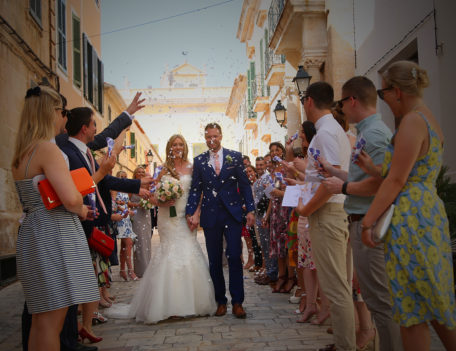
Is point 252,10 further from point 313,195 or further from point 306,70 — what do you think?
point 313,195

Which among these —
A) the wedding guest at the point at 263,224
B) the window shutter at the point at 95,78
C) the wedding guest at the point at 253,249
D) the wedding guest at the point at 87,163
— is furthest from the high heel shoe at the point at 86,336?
the window shutter at the point at 95,78

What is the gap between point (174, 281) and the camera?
5.71 metres

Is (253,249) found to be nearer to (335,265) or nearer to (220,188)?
(220,188)

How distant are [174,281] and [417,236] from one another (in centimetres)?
380

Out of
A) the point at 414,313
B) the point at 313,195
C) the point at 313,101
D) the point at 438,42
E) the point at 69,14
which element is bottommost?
the point at 414,313

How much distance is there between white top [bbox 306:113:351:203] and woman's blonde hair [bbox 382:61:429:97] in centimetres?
88

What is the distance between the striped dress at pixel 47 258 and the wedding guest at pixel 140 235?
6125 millimetres

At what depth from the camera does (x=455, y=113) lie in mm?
6480

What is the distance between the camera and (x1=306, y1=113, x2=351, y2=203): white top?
11.4 feet

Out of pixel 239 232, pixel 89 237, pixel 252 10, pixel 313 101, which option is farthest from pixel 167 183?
pixel 252 10

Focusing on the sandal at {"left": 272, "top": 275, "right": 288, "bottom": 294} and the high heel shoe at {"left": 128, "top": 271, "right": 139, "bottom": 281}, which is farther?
the high heel shoe at {"left": 128, "top": 271, "right": 139, "bottom": 281}

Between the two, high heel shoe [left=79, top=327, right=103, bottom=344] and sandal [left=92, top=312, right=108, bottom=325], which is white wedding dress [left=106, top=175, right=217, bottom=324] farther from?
high heel shoe [left=79, top=327, right=103, bottom=344]

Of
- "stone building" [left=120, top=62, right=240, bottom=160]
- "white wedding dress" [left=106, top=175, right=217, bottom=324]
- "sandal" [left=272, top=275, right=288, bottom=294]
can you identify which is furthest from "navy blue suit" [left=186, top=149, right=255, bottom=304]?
"stone building" [left=120, top=62, right=240, bottom=160]

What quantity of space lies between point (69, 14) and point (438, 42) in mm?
12237
